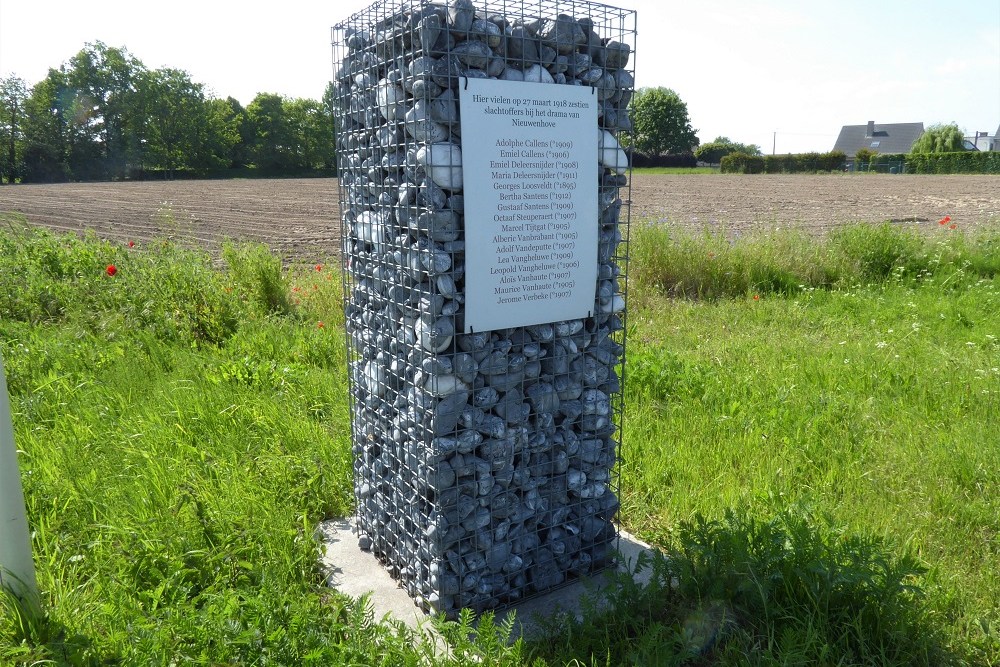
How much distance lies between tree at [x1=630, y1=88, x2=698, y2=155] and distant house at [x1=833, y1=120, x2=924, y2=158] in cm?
1891

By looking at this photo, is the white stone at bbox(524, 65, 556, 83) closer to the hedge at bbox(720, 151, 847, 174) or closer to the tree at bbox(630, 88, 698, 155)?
the hedge at bbox(720, 151, 847, 174)

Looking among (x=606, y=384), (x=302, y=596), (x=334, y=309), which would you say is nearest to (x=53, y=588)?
(x=302, y=596)

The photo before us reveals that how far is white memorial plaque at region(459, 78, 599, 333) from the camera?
2.43m

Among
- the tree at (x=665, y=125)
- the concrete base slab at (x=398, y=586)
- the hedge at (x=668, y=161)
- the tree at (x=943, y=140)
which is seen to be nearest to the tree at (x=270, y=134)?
the hedge at (x=668, y=161)

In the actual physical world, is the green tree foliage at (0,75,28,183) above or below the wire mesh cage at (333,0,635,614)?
above

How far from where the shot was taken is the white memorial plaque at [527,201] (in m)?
2.43

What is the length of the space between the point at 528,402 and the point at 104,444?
2758 millimetres

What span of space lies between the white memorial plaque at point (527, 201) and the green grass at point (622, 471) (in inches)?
44.5

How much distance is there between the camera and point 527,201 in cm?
256

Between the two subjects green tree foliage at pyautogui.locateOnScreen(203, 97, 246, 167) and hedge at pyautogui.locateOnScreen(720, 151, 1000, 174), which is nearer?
hedge at pyautogui.locateOnScreen(720, 151, 1000, 174)

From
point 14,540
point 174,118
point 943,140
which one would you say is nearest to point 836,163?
point 943,140

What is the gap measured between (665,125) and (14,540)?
286 feet

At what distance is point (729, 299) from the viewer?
7.94 metres

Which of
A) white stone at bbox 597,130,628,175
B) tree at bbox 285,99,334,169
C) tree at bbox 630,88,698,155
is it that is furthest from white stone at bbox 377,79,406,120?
tree at bbox 630,88,698,155
